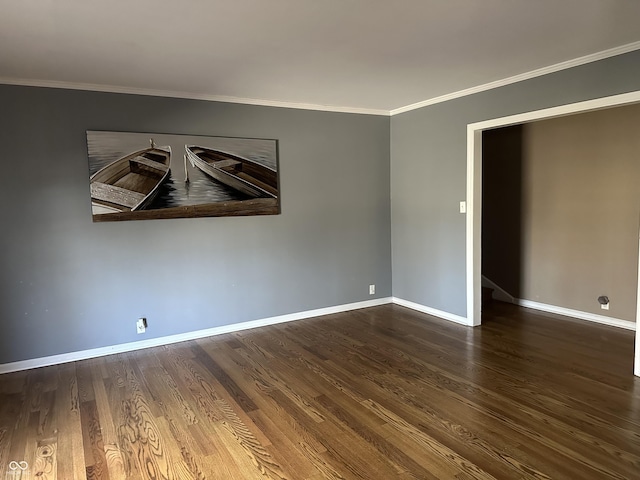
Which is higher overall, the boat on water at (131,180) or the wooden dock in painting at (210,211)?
the boat on water at (131,180)

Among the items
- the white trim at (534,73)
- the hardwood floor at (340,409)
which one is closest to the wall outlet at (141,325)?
the hardwood floor at (340,409)

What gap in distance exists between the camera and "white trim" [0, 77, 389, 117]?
3426mm

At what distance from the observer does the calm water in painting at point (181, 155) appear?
12.1 ft

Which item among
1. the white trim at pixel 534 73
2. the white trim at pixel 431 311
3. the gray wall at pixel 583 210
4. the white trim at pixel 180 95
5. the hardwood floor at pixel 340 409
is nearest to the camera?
the hardwood floor at pixel 340 409

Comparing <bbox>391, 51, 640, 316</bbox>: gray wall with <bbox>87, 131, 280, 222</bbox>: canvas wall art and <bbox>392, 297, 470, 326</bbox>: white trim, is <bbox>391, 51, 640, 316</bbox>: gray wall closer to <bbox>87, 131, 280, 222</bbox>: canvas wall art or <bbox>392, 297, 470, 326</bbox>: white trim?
<bbox>392, 297, 470, 326</bbox>: white trim

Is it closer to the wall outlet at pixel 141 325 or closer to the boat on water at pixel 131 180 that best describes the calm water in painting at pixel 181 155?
the boat on water at pixel 131 180

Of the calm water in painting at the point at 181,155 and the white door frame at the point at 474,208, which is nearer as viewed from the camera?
the calm water in painting at the point at 181,155

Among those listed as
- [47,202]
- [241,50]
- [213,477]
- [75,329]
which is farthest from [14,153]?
[213,477]

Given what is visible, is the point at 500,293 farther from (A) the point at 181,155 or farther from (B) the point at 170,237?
(A) the point at 181,155

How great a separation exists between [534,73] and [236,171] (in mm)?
2790

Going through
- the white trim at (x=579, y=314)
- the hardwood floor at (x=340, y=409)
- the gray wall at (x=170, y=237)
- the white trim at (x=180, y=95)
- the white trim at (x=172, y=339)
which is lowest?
the hardwood floor at (x=340, y=409)

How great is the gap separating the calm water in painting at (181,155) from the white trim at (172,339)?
1273 millimetres

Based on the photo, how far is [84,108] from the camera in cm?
362

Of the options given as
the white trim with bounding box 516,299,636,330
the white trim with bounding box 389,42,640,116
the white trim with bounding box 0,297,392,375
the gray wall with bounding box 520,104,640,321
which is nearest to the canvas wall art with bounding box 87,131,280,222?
the white trim with bounding box 0,297,392,375
